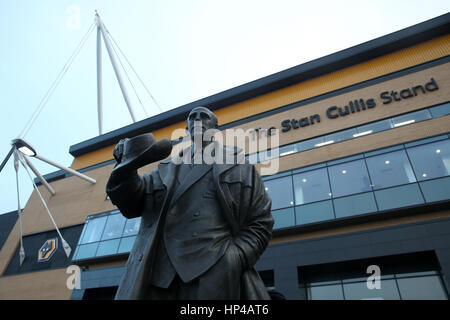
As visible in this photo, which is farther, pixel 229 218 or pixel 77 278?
pixel 77 278

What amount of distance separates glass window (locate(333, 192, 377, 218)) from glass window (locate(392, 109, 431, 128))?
13.8 feet

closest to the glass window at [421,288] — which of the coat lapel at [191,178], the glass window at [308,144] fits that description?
the glass window at [308,144]

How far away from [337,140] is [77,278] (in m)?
17.4

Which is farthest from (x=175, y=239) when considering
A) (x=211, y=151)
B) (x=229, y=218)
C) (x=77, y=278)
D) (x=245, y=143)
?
(x=77, y=278)

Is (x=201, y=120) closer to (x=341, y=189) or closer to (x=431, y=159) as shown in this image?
(x=341, y=189)

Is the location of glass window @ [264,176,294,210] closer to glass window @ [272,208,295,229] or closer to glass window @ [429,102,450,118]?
glass window @ [272,208,295,229]

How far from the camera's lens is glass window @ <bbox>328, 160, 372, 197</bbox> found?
13578 mm

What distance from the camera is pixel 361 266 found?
12320mm

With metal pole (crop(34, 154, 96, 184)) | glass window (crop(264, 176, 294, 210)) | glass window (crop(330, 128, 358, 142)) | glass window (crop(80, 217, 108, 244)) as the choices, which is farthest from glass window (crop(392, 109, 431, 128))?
metal pole (crop(34, 154, 96, 184))

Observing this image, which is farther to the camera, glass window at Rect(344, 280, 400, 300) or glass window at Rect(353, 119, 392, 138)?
glass window at Rect(353, 119, 392, 138)

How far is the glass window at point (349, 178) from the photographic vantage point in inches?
535

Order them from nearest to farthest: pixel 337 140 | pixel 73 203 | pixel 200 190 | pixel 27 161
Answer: pixel 200 190
pixel 337 140
pixel 27 161
pixel 73 203

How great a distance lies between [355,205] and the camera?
1311 centimetres

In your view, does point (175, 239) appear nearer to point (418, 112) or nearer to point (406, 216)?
point (406, 216)
